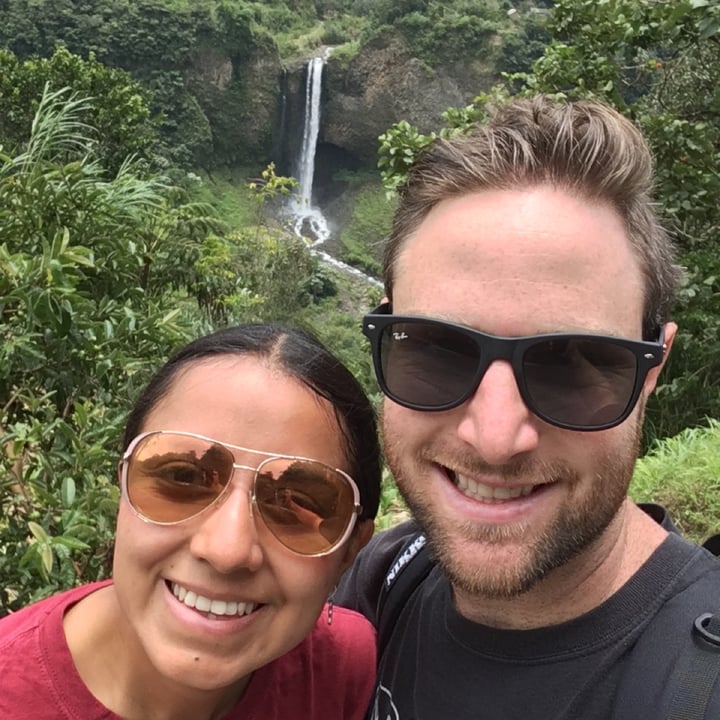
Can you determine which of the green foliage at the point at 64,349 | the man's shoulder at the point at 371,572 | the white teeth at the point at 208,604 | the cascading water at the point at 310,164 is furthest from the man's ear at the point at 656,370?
the cascading water at the point at 310,164

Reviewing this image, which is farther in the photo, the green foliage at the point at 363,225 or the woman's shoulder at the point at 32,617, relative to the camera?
the green foliage at the point at 363,225

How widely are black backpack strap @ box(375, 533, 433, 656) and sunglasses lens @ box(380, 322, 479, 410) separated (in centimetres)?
32

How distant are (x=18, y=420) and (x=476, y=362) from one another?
5.31ft

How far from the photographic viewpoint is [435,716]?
1000 mm

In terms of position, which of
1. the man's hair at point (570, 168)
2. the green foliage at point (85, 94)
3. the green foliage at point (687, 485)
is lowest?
the green foliage at point (85, 94)

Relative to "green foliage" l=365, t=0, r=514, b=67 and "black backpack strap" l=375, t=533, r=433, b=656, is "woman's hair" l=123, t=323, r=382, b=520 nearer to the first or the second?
"black backpack strap" l=375, t=533, r=433, b=656

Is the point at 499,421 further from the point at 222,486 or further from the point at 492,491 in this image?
the point at 222,486

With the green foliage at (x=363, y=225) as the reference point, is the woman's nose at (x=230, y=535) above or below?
above

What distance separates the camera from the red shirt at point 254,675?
896mm

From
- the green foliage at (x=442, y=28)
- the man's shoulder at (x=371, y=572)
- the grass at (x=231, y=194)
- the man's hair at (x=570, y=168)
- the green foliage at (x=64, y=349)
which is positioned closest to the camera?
the man's hair at (x=570, y=168)

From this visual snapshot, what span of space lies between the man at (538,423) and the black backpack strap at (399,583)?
15 centimetres

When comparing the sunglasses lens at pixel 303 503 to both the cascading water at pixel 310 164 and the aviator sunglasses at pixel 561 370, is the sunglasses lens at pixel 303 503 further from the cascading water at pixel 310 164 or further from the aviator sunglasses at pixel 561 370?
the cascading water at pixel 310 164

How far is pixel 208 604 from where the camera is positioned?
0.92 metres

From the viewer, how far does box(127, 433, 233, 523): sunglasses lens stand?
94 cm
